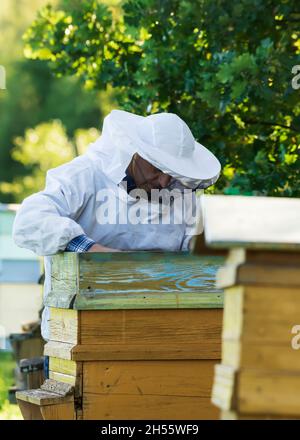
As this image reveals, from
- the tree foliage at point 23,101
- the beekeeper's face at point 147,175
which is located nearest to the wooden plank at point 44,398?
the beekeeper's face at point 147,175

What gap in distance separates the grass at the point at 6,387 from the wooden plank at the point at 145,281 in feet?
8.47

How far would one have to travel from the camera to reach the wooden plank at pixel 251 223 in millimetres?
2707

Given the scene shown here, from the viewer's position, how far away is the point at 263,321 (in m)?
2.79

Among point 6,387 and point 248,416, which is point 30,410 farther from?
point 6,387

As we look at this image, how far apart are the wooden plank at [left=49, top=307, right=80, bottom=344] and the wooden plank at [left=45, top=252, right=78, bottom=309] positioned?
0.04 metres

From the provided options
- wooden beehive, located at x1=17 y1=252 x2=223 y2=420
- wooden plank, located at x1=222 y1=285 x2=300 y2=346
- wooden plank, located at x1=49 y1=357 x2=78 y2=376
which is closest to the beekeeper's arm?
wooden beehive, located at x1=17 y1=252 x2=223 y2=420

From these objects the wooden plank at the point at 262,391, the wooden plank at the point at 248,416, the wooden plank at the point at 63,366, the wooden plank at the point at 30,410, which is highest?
the wooden plank at the point at 262,391

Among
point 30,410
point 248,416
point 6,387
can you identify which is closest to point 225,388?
point 248,416

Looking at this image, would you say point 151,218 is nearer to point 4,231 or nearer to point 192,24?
point 192,24

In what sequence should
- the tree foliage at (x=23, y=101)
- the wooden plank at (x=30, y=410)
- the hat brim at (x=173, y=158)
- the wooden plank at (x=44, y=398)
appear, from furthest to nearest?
the tree foliage at (x=23, y=101) → the hat brim at (x=173, y=158) → the wooden plank at (x=30, y=410) → the wooden plank at (x=44, y=398)

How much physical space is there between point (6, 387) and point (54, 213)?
4.39 metres

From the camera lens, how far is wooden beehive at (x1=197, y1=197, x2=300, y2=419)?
2775 mm

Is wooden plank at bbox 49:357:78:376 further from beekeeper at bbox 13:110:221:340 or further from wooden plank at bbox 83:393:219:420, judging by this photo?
beekeeper at bbox 13:110:221:340

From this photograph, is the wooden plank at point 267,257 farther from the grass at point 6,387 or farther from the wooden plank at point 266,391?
the grass at point 6,387
